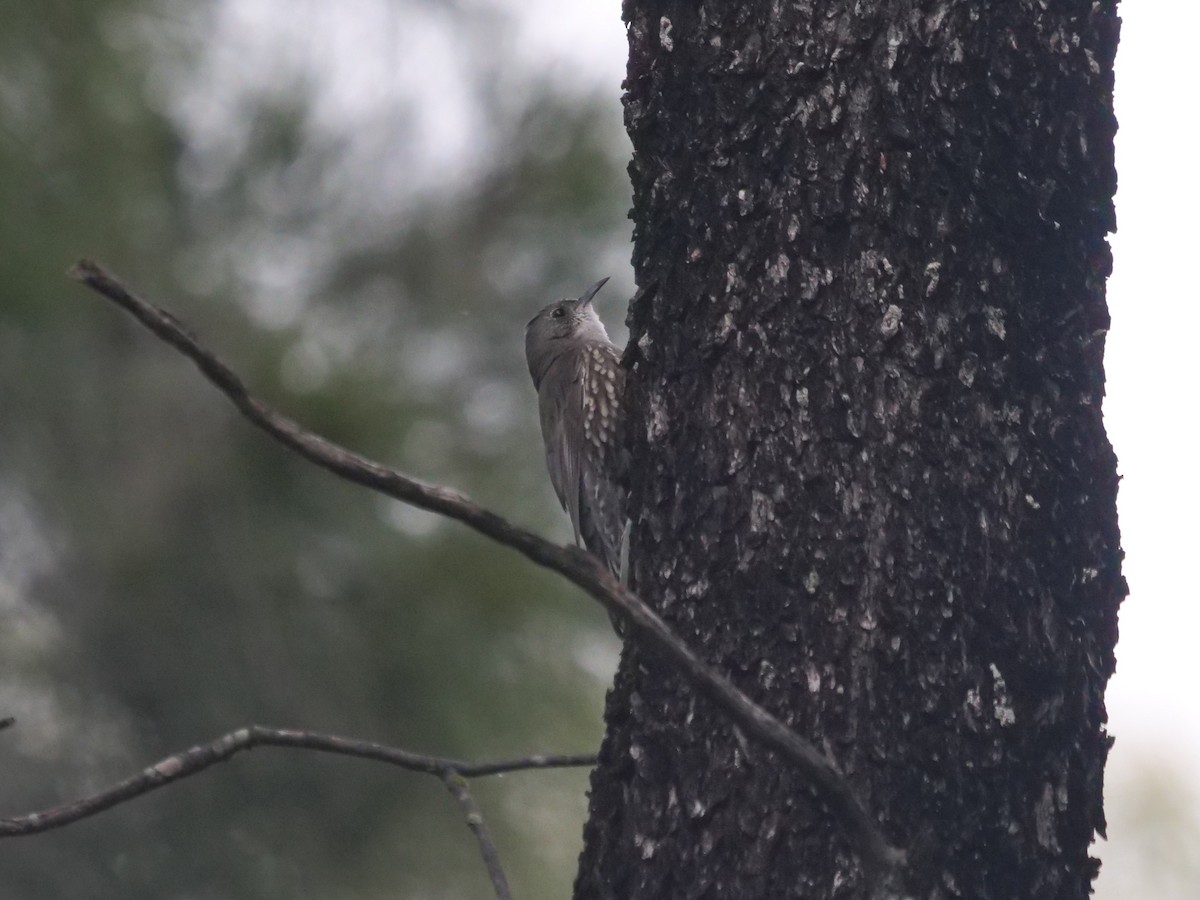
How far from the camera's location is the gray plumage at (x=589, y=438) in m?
3.13

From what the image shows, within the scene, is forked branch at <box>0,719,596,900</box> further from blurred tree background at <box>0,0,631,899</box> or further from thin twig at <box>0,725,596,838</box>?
blurred tree background at <box>0,0,631,899</box>

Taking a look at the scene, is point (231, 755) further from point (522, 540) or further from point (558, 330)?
point (558, 330)

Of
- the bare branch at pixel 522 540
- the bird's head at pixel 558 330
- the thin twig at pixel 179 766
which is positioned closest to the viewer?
the bare branch at pixel 522 540

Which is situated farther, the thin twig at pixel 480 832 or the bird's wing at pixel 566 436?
the bird's wing at pixel 566 436

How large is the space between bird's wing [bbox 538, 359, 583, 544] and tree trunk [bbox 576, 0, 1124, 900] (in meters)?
1.51

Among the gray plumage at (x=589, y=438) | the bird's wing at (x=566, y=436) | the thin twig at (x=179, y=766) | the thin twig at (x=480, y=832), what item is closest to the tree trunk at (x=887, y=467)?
the thin twig at (x=480, y=832)

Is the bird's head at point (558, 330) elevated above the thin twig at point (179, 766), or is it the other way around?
the bird's head at point (558, 330)

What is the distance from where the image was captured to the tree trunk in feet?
4.73

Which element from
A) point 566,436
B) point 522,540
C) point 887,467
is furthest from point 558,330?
point 522,540

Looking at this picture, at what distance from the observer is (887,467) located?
151 cm

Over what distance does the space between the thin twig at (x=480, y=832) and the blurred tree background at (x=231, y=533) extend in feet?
10.2

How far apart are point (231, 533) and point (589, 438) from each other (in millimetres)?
2053

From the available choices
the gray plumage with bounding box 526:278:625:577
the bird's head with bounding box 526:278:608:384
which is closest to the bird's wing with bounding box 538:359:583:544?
the gray plumage with bounding box 526:278:625:577

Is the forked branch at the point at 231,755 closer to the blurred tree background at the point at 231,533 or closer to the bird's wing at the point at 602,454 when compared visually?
the bird's wing at the point at 602,454
